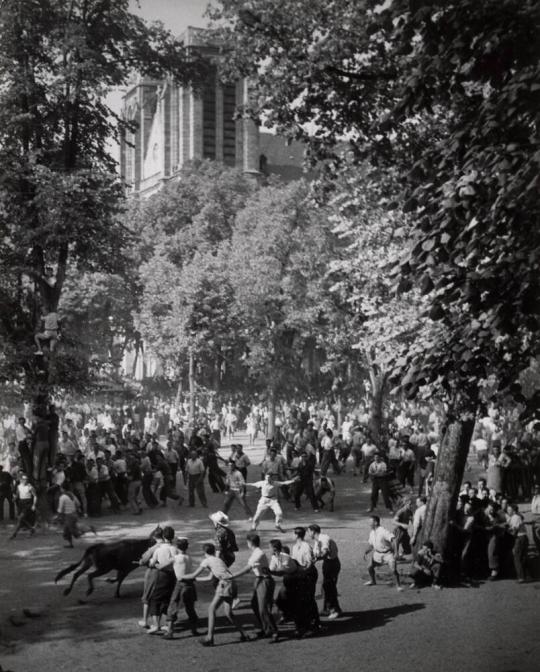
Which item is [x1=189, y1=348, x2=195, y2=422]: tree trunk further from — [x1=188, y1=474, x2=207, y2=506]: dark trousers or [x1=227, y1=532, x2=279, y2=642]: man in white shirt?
[x1=227, y1=532, x2=279, y2=642]: man in white shirt

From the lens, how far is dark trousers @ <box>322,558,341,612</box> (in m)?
13.3

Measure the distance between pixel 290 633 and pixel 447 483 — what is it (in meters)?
4.83

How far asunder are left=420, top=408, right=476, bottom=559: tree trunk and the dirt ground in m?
1.12

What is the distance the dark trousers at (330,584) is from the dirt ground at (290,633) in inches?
10.7

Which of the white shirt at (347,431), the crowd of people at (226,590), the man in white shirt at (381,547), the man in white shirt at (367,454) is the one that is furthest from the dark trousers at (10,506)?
the white shirt at (347,431)

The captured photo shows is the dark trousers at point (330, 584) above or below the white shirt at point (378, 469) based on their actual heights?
below

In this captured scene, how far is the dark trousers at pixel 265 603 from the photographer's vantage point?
12.2m

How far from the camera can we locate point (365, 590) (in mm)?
15047

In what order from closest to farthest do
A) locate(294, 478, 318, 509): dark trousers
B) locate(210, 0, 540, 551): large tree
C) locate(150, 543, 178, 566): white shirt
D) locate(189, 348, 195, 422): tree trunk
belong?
locate(210, 0, 540, 551): large tree → locate(150, 543, 178, 566): white shirt → locate(294, 478, 318, 509): dark trousers → locate(189, 348, 195, 422): tree trunk

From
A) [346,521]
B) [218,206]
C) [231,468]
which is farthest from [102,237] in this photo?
[218,206]

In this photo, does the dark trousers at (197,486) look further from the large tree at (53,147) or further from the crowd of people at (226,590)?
the crowd of people at (226,590)

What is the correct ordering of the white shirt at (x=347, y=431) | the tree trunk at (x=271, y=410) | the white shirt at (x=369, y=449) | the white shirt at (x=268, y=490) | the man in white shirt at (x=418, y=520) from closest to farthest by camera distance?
the man in white shirt at (x=418, y=520)
the white shirt at (x=268, y=490)
the white shirt at (x=369, y=449)
the white shirt at (x=347, y=431)
the tree trunk at (x=271, y=410)

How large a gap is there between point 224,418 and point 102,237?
25698 millimetres

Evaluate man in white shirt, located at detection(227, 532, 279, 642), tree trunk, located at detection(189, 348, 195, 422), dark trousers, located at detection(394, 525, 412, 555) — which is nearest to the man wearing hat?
man in white shirt, located at detection(227, 532, 279, 642)
